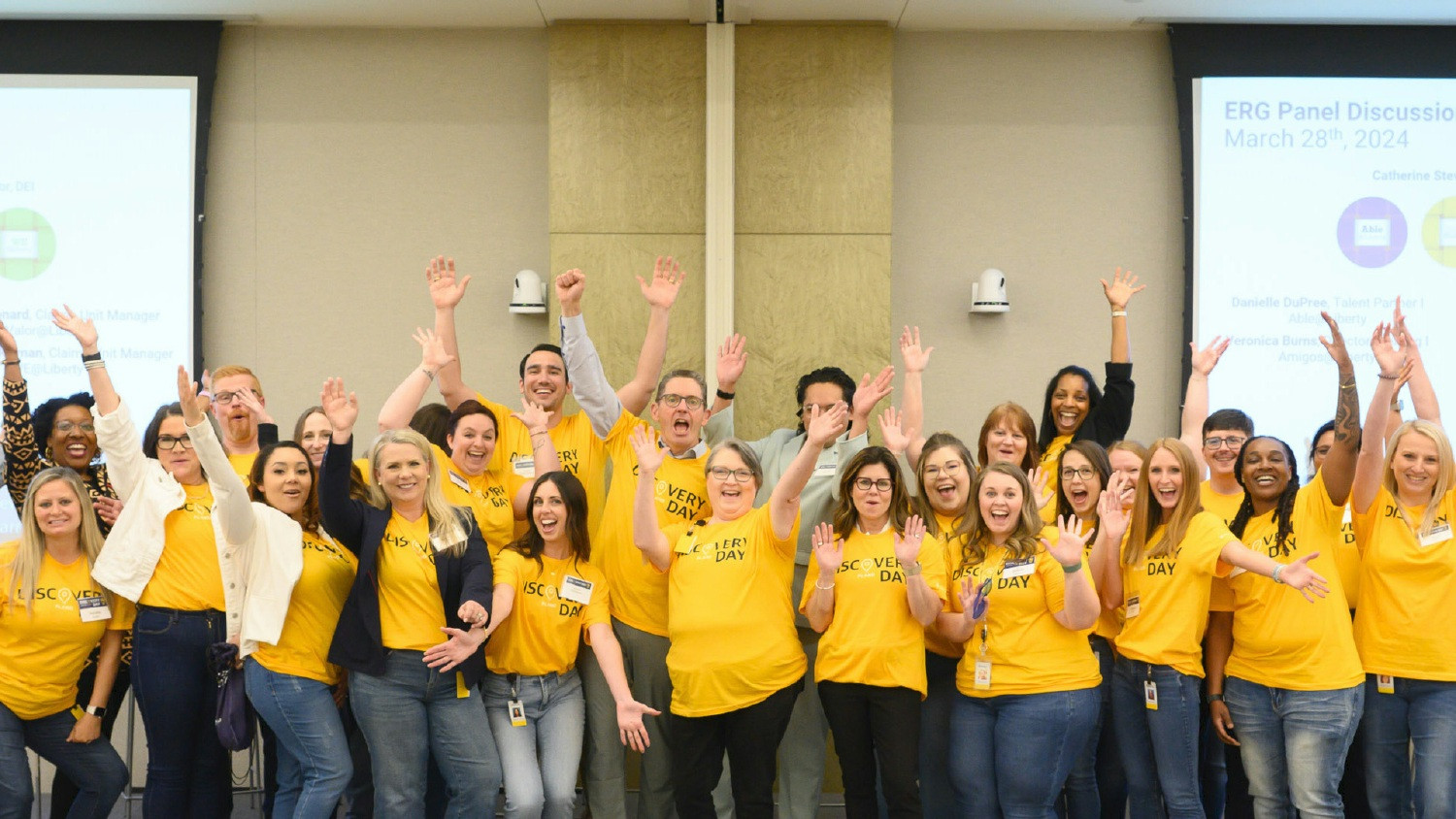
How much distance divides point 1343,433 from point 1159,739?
1.02 meters

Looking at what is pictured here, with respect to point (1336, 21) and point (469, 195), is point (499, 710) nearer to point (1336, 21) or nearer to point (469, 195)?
point (469, 195)

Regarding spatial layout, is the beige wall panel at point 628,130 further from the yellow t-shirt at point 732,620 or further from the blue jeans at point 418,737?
the blue jeans at point 418,737

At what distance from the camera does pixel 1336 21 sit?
17.3 ft

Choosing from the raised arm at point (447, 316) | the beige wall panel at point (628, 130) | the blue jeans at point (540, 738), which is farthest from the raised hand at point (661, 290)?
the blue jeans at point (540, 738)

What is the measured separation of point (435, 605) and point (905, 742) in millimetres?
1379

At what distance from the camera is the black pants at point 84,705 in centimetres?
365

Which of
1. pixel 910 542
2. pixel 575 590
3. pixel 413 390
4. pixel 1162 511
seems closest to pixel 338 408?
pixel 413 390

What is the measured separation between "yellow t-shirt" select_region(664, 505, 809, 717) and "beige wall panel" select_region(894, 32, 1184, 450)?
2200 millimetres

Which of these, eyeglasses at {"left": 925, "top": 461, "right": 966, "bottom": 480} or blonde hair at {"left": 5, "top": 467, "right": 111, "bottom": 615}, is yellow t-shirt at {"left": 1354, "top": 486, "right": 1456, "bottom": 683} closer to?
eyeglasses at {"left": 925, "top": 461, "right": 966, "bottom": 480}

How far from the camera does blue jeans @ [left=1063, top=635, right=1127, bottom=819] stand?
359 centimetres

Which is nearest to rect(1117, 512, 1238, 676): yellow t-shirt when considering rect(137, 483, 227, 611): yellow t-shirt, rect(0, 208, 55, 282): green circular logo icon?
rect(137, 483, 227, 611): yellow t-shirt

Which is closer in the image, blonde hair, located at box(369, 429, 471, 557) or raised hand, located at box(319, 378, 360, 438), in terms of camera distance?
raised hand, located at box(319, 378, 360, 438)

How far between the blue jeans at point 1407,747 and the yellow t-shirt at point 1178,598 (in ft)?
1.77

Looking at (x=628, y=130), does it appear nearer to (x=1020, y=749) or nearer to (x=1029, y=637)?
(x=1029, y=637)
